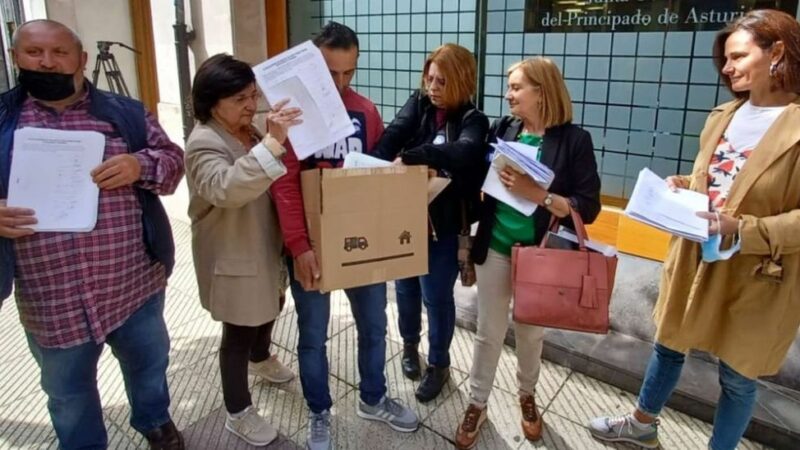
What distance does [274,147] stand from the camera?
1863 mm

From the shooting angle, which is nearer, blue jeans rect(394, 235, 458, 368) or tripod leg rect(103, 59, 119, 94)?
blue jeans rect(394, 235, 458, 368)

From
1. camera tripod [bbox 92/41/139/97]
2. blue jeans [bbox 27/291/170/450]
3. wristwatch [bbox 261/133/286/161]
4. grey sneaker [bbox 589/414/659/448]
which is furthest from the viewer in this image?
camera tripod [bbox 92/41/139/97]

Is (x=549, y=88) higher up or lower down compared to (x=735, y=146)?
higher up

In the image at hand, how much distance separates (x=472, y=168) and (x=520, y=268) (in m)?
0.51

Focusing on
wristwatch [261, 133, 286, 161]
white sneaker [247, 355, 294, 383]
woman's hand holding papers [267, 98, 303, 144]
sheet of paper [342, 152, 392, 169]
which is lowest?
white sneaker [247, 355, 294, 383]

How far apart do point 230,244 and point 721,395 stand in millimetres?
2002

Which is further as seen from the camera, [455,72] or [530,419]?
[530,419]

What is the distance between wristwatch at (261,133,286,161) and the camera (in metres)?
1.86

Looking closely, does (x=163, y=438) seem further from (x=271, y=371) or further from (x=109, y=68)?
(x=109, y=68)

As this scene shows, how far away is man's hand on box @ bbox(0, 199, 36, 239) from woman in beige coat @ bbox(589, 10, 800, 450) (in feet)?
7.26

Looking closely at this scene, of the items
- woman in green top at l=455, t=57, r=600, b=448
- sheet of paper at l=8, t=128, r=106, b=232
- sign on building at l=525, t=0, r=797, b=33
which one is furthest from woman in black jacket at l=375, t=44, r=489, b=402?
sign on building at l=525, t=0, r=797, b=33

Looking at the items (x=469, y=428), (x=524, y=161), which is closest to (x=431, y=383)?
(x=469, y=428)

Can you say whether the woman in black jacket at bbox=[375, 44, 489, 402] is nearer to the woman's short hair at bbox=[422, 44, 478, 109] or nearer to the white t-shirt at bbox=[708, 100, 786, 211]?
the woman's short hair at bbox=[422, 44, 478, 109]

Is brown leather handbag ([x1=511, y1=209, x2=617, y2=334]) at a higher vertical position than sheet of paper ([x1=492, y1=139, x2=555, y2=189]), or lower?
lower
